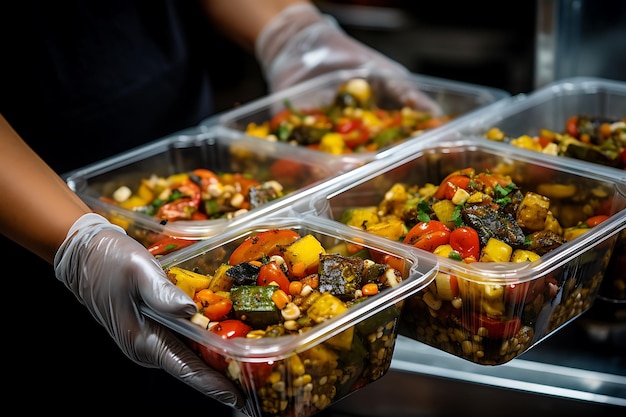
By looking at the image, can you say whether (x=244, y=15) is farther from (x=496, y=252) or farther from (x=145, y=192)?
(x=496, y=252)

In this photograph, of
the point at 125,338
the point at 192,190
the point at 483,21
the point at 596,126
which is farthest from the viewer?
the point at 483,21

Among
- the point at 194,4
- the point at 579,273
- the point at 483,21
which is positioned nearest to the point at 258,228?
the point at 579,273

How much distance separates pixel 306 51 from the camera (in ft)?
9.34

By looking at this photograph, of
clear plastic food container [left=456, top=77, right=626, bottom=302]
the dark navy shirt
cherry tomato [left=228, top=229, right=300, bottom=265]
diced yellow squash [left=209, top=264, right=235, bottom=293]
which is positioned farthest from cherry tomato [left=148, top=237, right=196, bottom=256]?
clear plastic food container [left=456, top=77, right=626, bottom=302]

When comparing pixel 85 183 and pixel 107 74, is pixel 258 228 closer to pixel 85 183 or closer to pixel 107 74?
pixel 85 183

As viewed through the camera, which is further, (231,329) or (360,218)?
(360,218)

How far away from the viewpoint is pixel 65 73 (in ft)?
7.88

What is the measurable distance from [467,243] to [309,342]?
1.48 ft

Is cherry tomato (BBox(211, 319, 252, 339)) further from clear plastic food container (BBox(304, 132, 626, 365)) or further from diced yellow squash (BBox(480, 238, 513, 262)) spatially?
diced yellow squash (BBox(480, 238, 513, 262))

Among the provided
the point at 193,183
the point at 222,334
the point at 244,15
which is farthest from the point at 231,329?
the point at 244,15

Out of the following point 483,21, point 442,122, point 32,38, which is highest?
point 32,38

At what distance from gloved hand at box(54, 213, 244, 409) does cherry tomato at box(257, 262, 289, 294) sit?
0.16 meters

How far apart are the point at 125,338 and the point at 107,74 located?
123 centimetres

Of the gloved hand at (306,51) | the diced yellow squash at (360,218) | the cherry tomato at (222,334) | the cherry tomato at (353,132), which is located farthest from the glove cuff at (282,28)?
the cherry tomato at (222,334)
